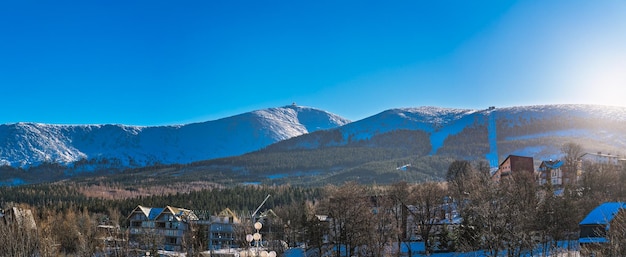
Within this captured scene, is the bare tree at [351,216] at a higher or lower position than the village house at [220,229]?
higher

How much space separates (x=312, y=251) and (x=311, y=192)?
86.3m

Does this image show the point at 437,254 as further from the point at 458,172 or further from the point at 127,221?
the point at 127,221

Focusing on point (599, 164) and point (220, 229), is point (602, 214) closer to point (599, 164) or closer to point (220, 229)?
point (599, 164)

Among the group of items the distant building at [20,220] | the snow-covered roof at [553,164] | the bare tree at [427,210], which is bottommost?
the bare tree at [427,210]

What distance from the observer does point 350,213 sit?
71.1m

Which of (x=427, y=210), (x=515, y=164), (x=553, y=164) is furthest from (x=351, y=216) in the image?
(x=553, y=164)

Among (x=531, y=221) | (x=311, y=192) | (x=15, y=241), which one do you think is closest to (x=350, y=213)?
(x=531, y=221)

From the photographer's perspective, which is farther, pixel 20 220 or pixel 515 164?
pixel 515 164

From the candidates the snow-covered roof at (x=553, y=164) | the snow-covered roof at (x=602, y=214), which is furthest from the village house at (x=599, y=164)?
the snow-covered roof at (x=602, y=214)

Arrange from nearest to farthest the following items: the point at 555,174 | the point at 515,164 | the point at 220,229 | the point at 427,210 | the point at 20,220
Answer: the point at 20,220 < the point at 427,210 < the point at 220,229 < the point at 555,174 < the point at 515,164

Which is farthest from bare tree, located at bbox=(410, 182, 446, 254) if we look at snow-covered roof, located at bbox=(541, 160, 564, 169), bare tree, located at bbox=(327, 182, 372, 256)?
snow-covered roof, located at bbox=(541, 160, 564, 169)

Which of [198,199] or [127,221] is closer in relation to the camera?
[127,221]

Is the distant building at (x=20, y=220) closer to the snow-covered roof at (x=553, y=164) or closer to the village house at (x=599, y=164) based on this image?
the village house at (x=599, y=164)

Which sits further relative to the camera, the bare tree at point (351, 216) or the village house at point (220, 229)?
the village house at point (220, 229)
